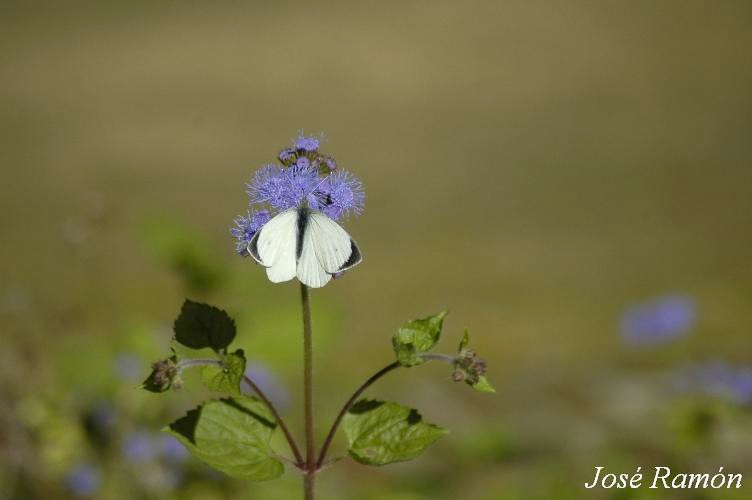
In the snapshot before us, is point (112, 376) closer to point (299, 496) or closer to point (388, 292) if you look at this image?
point (299, 496)

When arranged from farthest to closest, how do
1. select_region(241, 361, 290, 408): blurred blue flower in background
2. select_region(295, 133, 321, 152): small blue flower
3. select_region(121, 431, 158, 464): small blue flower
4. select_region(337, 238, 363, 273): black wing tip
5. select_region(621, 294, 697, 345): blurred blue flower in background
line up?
1. select_region(621, 294, 697, 345): blurred blue flower in background
2. select_region(241, 361, 290, 408): blurred blue flower in background
3. select_region(121, 431, 158, 464): small blue flower
4. select_region(295, 133, 321, 152): small blue flower
5. select_region(337, 238, 363, 273): black wing tip

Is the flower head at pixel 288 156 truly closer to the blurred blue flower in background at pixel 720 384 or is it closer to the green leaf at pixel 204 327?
the green leaf at pixel 204 327

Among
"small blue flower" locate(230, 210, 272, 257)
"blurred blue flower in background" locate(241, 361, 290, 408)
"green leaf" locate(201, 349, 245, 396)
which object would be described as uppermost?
"blurred blue flower in background" locate(241, 361, 290, 408)

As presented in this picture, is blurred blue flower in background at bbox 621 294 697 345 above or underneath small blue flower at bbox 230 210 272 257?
above

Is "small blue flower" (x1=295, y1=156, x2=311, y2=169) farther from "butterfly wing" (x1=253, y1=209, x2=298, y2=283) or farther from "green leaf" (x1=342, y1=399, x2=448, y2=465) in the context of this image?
"green leaf" (x1=342, y1=399, x2=448, y2=465)

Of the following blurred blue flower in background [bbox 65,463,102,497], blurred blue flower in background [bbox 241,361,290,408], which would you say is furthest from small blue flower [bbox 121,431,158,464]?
blurred blue flower in background [bbox 241,361,290,408]

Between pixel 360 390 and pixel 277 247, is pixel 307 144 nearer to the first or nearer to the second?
pixel 277 247

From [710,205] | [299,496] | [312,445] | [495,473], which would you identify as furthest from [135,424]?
[710,205]

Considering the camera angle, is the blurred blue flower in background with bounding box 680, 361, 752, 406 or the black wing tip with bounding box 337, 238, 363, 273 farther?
the blurred blue flower in background with bounding box 680, 361, 752, 406
